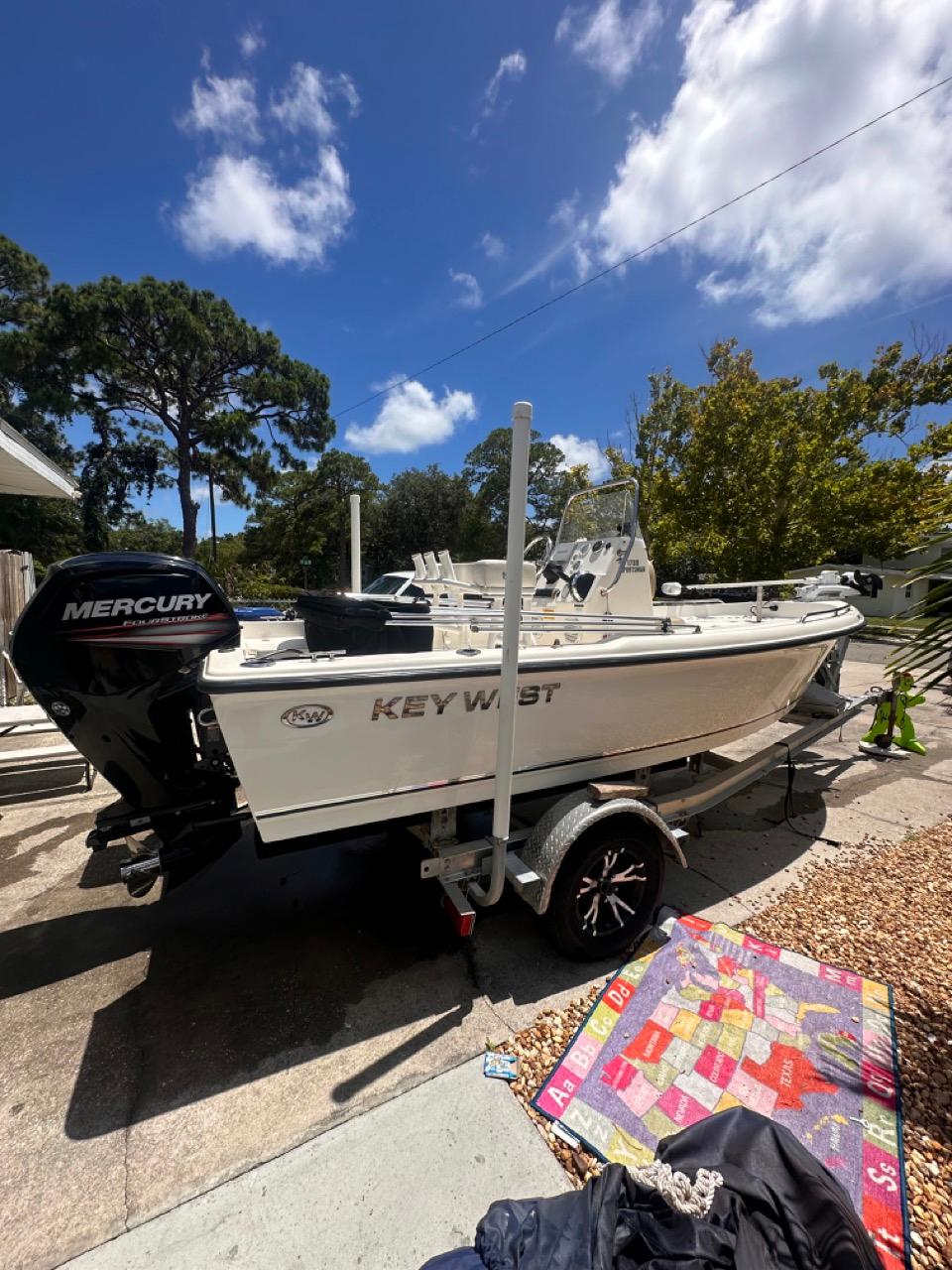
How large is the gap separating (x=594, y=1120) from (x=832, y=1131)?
79cm

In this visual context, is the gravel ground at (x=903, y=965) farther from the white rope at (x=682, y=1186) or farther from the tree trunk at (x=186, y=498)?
the tree trunk at (x=186, y=498)

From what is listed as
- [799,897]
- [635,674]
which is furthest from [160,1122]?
[799,897]

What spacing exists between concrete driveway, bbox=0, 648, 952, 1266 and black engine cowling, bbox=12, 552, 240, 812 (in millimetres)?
898

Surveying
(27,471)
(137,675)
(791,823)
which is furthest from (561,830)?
(27,471)

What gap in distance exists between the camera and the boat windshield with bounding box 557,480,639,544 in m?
4.00

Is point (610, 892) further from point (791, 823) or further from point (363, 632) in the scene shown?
point (791, 823)

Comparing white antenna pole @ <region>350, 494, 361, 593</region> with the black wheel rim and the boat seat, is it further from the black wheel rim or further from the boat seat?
the black wheel rim

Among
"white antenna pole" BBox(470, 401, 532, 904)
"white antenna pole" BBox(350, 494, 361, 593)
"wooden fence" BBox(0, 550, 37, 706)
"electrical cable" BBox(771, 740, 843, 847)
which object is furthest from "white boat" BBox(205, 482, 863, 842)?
"wooden fence" BBox(0, 550, 37, 706)

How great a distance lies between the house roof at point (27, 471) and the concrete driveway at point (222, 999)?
3.92 metres

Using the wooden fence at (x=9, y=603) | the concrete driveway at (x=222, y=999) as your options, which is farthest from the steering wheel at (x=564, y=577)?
the wooden fence at (x=9, y=603)

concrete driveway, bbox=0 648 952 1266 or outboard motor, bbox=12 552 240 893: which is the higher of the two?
outboard motor, bbox=12 552 240 893

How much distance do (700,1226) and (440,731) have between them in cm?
160

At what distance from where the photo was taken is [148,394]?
2250 cm

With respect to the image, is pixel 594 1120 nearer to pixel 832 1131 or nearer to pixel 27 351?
pixel 832 1131
